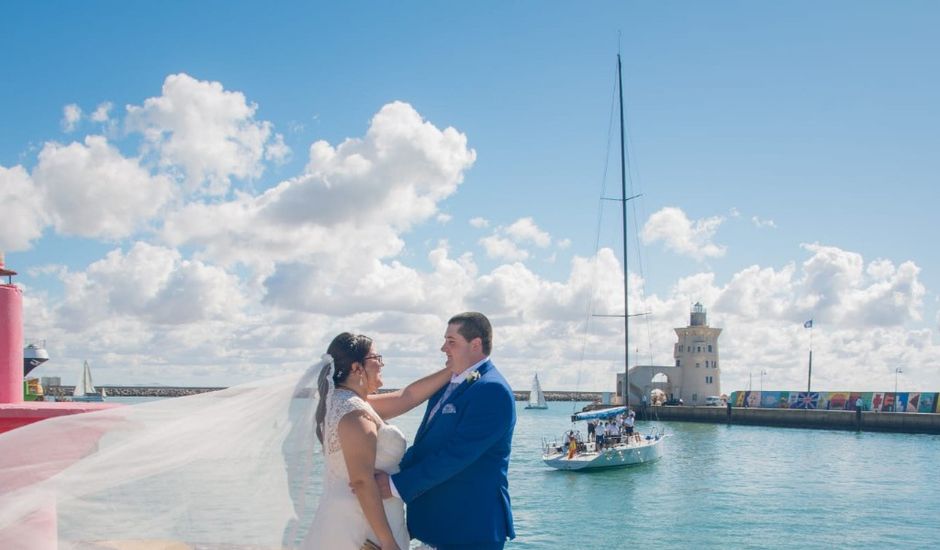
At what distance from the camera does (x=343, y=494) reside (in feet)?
13.3

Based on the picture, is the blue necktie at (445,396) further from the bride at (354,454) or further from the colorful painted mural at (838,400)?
the colorful painted mural at (838,400)

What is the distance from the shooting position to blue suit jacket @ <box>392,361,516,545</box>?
158 inches

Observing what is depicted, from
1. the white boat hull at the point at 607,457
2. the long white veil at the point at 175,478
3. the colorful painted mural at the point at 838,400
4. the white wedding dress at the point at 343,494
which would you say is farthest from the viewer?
the colorful painted mural at the point at 838,400

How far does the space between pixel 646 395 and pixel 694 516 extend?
5639 cm

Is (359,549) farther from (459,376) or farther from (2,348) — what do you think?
(2,348)

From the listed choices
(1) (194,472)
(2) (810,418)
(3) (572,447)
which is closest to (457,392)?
(1) (194,472)

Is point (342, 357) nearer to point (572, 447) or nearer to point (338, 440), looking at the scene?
point (338, 440)

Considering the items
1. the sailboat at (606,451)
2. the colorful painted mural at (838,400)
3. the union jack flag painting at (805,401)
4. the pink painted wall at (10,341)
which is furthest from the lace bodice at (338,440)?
the union jack flag painting at (805,401)

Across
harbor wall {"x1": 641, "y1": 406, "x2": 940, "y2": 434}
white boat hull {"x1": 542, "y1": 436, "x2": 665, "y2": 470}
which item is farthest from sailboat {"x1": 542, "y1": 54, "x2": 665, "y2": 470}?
harbor wall {"x1": 641, "y1": 406, "x2": 940, "y2": 434}

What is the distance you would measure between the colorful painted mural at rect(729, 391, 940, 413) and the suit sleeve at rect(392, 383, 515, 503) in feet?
240

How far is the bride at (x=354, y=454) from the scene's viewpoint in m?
3.93

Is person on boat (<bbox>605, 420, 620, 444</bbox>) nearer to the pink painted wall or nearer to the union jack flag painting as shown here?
the pink painted wall

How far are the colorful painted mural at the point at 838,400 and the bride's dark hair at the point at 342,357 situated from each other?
73.6 meters

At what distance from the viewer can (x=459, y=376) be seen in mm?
4359
